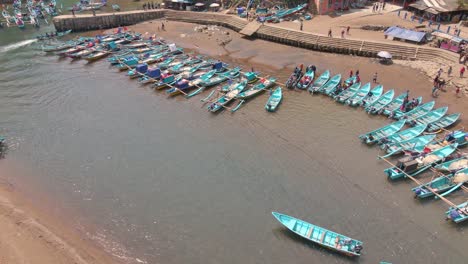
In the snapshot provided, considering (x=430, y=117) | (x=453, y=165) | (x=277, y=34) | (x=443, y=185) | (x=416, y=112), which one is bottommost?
(x=443, y=185)

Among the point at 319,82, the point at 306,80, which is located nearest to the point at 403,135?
the point at 319,82

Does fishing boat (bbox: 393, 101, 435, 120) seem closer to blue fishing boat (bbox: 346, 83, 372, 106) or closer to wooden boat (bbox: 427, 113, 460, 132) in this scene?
wooden boat (bbox: 427, 113, 460, 132)

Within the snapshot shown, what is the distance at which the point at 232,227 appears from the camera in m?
22.1

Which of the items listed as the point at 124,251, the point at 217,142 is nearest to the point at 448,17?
the point at 217,142

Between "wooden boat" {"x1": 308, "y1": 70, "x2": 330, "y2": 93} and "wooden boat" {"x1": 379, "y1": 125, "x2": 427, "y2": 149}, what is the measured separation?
10600 millimetres

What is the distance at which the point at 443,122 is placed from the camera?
29.6 metres

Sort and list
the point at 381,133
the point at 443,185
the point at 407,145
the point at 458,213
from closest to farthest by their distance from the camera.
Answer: the point at 458,213
the point at 443,185
the point at 407,145
the point at 381,133

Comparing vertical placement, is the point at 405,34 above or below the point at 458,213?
above

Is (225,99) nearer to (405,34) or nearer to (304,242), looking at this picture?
(304,242)

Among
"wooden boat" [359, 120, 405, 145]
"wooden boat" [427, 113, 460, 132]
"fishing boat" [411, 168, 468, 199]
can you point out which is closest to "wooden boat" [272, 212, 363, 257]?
"fishing boat" [411, 168, 468, 199]

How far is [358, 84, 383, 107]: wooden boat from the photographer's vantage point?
33.1 meters

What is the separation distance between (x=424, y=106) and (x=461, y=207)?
12789 mm

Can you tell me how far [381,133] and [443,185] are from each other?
6982 millimetres

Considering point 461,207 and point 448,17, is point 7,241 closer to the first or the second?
point 461,207
